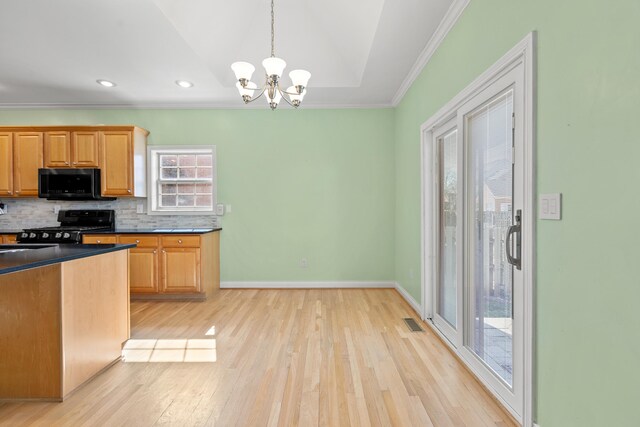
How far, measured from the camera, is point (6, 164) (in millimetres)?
4316

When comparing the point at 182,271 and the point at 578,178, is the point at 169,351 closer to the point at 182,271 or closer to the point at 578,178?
the point at 182,271

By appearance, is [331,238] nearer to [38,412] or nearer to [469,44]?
[469,44]

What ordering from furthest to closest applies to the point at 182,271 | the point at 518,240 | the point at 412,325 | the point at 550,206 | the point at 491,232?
1. the point at 182,271
2. the point at 412,325
3. the point at 491,232
4. the point at 518,240
5. the point at 550,206

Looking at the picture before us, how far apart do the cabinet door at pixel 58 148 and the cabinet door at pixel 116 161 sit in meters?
0.46

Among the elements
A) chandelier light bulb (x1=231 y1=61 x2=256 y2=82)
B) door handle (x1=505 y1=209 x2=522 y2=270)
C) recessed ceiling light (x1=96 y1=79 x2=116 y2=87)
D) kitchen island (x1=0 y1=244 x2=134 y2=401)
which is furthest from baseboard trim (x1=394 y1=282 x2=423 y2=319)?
recessed ceiling light (x1=96 y1=79 x2=116 y2=87)

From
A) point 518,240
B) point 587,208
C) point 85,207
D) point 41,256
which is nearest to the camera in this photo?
point 587,208

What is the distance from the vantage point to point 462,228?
2.49m

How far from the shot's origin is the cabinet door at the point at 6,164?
429cm

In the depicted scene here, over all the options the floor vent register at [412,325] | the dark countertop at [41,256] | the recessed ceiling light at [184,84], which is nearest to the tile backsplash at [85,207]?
the recessed ceiling light at [184,84]

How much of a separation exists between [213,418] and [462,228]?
6.99 feet

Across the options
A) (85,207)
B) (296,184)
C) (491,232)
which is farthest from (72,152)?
(491,232)

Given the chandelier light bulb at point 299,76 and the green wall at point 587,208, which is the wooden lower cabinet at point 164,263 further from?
the green wall at point 587,208

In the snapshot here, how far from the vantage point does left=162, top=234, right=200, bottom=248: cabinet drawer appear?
4070 millimetres

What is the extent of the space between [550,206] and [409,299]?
2670mm
